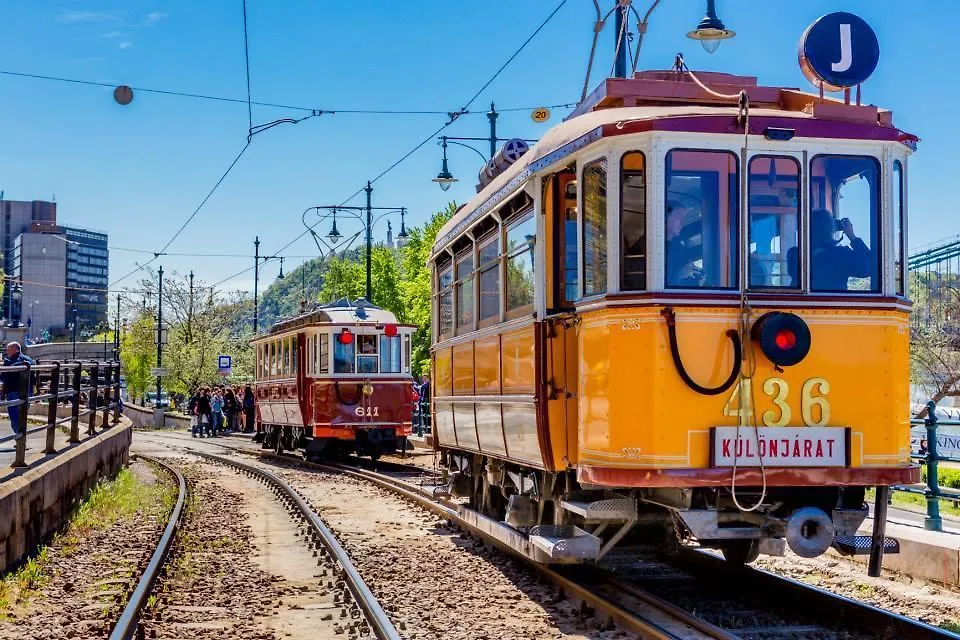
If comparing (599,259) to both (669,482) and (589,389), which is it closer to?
(589,389)

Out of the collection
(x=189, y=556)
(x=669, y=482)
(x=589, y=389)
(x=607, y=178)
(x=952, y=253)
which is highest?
(x=952, y=253)

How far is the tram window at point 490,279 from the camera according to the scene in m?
10.4

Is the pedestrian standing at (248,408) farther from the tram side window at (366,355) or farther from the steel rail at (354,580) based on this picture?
the steel rail at (354,580)

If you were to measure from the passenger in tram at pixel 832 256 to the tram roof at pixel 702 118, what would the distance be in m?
0.55

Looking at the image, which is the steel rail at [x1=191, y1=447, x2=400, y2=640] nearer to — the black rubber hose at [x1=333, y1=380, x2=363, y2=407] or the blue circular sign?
the blue circular sign

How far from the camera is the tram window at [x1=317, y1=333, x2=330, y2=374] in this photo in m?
24.7

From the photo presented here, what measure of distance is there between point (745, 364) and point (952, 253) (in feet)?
90.7

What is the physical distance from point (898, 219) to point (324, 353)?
17701 millimetres

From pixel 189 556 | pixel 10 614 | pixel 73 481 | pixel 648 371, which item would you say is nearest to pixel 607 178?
pixel 648 371

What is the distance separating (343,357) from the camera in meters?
24.7

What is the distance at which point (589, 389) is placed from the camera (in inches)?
318

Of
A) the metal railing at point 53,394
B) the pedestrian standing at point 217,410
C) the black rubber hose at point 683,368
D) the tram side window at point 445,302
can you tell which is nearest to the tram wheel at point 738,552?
the black rubber hose at point 683,368

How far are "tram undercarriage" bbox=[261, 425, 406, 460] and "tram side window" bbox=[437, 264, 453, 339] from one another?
11335 mm

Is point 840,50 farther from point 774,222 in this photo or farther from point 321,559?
point 321,559
